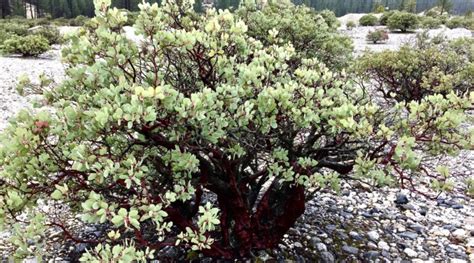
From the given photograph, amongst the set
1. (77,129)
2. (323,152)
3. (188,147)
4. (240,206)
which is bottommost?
(240,206)

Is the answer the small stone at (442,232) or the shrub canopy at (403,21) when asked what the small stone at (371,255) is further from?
the shrub canopy at (403,21)

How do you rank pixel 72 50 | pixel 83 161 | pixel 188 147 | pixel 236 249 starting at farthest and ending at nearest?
pixel 236 249 → pixel 72 50 → pixel 188 147 → pixel 83 161

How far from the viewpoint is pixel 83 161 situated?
A: 314cm

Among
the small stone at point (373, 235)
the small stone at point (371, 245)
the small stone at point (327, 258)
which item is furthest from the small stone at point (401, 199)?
the small stone at point (327, 258)

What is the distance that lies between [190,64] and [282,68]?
3.47 feet

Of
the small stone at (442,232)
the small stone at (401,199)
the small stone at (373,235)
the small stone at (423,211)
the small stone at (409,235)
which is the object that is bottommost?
the small stone at (442,232)

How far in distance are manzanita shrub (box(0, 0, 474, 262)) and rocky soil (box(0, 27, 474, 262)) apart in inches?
43.1

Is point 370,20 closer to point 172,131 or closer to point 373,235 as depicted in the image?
point 373,235

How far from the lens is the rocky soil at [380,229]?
17.8 feet

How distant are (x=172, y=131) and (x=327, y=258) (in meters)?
3.08

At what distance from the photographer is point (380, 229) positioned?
20.3ft

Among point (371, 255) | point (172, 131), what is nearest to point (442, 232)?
point (371, 255)

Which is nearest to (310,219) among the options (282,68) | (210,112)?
(282,68)

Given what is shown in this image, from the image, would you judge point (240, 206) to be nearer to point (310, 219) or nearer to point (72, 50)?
point (310, 219)
